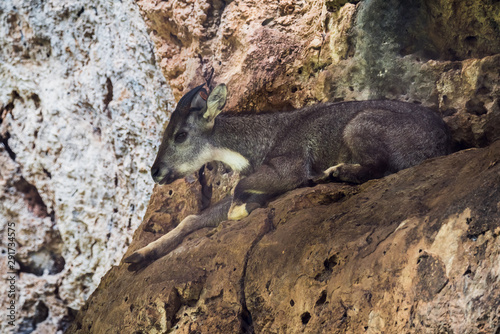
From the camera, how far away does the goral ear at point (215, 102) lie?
344 cm

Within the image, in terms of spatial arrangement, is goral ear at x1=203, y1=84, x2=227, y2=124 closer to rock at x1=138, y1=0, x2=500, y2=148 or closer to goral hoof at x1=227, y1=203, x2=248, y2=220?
rock at x1=138, y1=0, x2=500, y2=148

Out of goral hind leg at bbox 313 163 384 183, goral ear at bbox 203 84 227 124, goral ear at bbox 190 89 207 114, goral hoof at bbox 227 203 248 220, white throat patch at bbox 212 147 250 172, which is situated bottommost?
goral hind leg at bbox 313 163 384 183

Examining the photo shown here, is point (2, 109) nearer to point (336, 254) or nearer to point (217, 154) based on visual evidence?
Result: point (217, 154)

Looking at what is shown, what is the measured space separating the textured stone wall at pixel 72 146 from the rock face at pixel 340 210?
0.63 m

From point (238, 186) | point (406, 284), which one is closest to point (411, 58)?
point (238, 186)

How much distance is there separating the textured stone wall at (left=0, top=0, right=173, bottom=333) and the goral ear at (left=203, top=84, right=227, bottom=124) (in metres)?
1.10

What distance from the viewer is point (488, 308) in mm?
1576

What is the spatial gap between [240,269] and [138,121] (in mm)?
2524

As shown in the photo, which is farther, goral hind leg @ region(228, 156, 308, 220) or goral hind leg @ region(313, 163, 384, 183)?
goral hind leg @ region(228, 156, 308, 220)

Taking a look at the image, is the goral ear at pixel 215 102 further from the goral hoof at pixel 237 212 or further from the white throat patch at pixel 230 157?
the goral hoof at pixel 237 212

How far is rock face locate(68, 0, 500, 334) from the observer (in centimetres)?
179

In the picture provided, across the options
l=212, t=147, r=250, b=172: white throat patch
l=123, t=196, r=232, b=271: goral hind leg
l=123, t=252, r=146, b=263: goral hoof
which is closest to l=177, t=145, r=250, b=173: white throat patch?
l=212, t=147, r=250, b=172: white throat patch

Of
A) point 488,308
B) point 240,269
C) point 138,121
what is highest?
point 138,121

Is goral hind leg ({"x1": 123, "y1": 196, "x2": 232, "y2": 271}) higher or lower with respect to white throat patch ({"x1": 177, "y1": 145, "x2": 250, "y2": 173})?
lower
